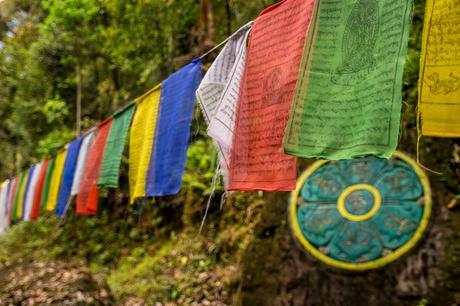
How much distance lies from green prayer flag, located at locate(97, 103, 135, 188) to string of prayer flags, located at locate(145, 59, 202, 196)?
0.78 meters

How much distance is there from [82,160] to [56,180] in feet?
3.56

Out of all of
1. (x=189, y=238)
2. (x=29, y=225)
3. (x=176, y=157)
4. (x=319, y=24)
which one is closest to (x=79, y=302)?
(x=189, y=238)

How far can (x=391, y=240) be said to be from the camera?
13.7 feet

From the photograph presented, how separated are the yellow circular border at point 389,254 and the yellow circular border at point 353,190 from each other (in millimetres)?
402

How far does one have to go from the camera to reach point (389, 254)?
416 centimetres

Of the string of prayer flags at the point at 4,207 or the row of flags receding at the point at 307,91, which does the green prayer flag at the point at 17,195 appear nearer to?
the string of prayer flags at the point at 4,207

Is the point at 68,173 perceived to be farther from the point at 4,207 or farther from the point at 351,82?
the point at 351,82

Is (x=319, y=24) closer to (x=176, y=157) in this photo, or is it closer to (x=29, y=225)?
(x=176, y=157)

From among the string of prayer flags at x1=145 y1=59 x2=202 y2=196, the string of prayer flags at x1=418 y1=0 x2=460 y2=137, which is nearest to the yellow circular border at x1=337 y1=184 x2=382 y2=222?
the string of prayer flags at x1=145 y1=59 x2=202 y2=196

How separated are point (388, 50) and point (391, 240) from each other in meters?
2.76

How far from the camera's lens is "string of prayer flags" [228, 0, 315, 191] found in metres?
2.26

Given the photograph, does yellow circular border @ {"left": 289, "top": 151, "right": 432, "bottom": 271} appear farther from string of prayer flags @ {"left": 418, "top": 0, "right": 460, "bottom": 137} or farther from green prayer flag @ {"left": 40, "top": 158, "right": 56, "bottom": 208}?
green prayer flag @ {"left": 40, "top": 158, "right": 56, "bottom": 208}

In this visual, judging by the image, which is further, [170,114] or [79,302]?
[79,302]

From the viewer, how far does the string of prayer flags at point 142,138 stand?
3719mm
